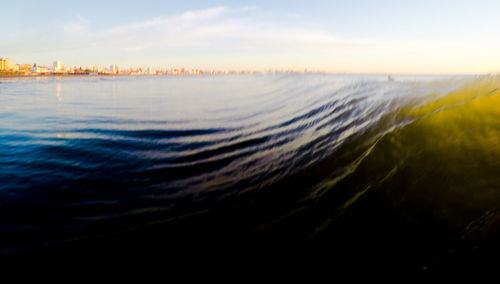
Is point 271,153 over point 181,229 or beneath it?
over

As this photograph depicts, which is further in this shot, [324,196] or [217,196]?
[217,196]

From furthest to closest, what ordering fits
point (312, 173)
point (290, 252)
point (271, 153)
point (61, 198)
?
point (271, 153)
point (312, 173)
point (61, 198)
point (290, 252)

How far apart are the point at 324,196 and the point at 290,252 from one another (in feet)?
4.26

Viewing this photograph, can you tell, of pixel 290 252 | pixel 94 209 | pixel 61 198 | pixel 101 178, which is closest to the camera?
pixel 290 252

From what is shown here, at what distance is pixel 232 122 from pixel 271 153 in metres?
4.73

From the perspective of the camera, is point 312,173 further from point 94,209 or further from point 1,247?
point 1,247

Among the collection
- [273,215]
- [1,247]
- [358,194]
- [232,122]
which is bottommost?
[1,247]

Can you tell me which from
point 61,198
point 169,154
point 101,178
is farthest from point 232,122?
point 61,198

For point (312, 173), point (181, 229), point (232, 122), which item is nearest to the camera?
point (181, 229)

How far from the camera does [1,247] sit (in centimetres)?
332

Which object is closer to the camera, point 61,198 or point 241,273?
point 241,273

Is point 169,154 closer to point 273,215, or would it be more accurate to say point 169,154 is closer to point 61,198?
point 61,198

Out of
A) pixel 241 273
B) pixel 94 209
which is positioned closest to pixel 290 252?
pixel 241 273

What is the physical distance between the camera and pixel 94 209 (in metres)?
4.17
